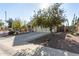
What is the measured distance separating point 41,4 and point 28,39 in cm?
56

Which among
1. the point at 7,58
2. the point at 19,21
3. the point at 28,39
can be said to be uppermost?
the point at 19,21

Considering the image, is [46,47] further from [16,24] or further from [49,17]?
[16,24]

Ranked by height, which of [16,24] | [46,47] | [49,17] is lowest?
[46,47]

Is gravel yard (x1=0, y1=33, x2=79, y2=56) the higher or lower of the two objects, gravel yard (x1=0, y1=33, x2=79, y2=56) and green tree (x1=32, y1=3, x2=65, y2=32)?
the lower

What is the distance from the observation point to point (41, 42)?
4484 millimetres

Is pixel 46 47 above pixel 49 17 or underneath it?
underneath

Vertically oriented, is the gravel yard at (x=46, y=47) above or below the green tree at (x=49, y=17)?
below

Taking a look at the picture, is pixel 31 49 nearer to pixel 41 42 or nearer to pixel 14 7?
pixel 41 42

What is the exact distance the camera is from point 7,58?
444 centimetres

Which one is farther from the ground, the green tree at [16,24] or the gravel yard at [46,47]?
the green tree at [16,24]

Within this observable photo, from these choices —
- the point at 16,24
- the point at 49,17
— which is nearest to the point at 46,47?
the point at 49,17

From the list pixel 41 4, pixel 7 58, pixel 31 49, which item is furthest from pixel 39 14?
pixel 7 58

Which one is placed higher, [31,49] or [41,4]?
[41,4]

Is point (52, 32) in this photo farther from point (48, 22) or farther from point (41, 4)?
point (41, 4)
